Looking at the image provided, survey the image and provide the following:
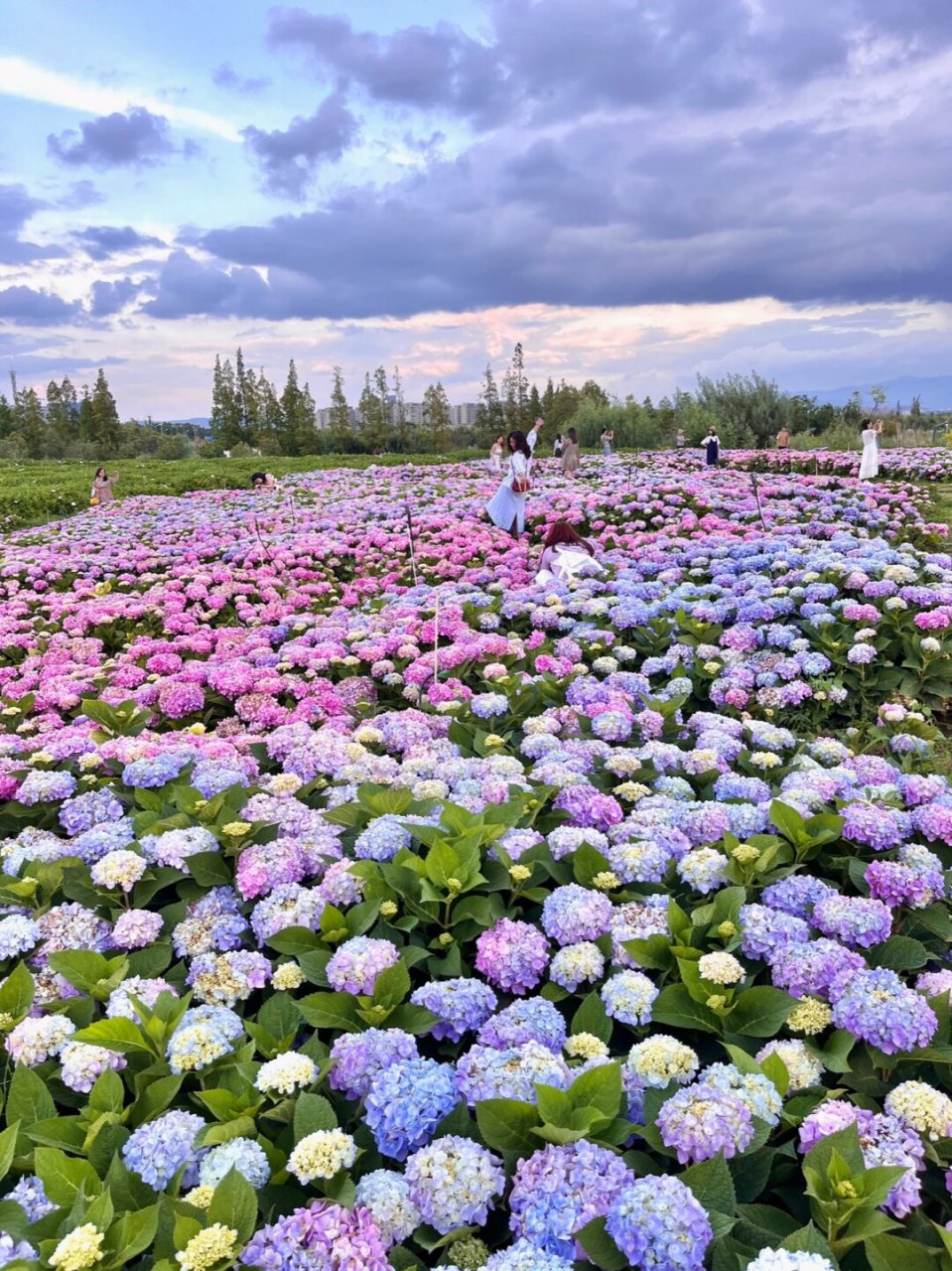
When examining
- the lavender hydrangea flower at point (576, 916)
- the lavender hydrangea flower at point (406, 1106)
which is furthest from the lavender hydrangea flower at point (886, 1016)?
the lavender hydrangea flower at point (406, 1106)

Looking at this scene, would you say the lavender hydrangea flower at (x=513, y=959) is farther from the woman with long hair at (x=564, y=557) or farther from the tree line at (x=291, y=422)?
the tree line at (x=291, y=422)

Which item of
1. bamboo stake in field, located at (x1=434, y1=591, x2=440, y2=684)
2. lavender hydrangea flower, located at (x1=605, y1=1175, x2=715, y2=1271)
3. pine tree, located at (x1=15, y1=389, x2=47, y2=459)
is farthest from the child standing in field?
pine tree, located at (x1=15, y1=389, x2=47, y2=459)

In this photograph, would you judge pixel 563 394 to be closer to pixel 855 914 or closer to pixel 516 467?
pixel 516 467

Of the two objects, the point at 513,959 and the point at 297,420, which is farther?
the point at 297,420

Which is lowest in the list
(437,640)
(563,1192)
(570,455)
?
(563,1192)

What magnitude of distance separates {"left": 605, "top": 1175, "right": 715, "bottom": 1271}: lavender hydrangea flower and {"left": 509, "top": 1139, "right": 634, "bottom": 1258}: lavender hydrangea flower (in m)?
0.07

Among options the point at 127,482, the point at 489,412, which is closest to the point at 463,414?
the point at 489,412

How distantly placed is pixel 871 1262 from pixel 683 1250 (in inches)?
14.5

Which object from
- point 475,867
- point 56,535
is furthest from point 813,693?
point 56,535

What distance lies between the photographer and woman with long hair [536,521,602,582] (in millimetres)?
8023

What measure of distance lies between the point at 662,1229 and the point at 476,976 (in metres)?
1.03

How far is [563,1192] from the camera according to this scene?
5.11ft

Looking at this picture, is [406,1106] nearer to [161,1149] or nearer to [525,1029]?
[525,1029]

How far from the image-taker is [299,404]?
61.3m
